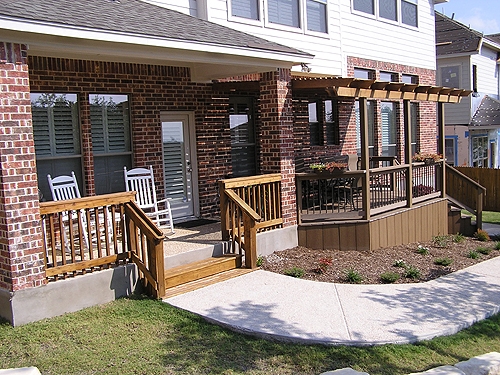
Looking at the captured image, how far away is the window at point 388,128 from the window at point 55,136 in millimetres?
9809

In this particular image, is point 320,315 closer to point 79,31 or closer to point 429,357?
point 429,357

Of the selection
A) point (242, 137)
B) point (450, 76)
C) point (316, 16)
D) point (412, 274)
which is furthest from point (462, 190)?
point (450, 76)

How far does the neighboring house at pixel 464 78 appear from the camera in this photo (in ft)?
78.6

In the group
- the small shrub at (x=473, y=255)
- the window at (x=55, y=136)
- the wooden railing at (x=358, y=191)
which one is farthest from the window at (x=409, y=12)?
the window at (x=55, y=136)

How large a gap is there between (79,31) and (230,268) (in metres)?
3.82

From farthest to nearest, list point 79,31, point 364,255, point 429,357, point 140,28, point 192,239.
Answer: point 364,255
point 192,239
point 140,28
point 79,31
point 429,357

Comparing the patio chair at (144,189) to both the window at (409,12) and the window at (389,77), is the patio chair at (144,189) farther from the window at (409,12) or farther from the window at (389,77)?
the window at (409,12)

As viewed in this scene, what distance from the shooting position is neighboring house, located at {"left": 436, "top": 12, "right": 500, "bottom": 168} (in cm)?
2395

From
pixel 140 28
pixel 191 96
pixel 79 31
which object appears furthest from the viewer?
pixel 191 96

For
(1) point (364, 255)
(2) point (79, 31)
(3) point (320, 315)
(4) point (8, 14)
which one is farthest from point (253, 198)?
(4) point (8, 14)

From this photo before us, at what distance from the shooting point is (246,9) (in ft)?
36.0

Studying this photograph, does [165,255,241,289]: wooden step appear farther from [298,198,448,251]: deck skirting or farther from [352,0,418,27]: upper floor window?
[352,0,418,27]: upper floor window

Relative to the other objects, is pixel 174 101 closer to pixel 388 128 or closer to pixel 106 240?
pixel 106 240

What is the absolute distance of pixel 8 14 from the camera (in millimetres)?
5492
